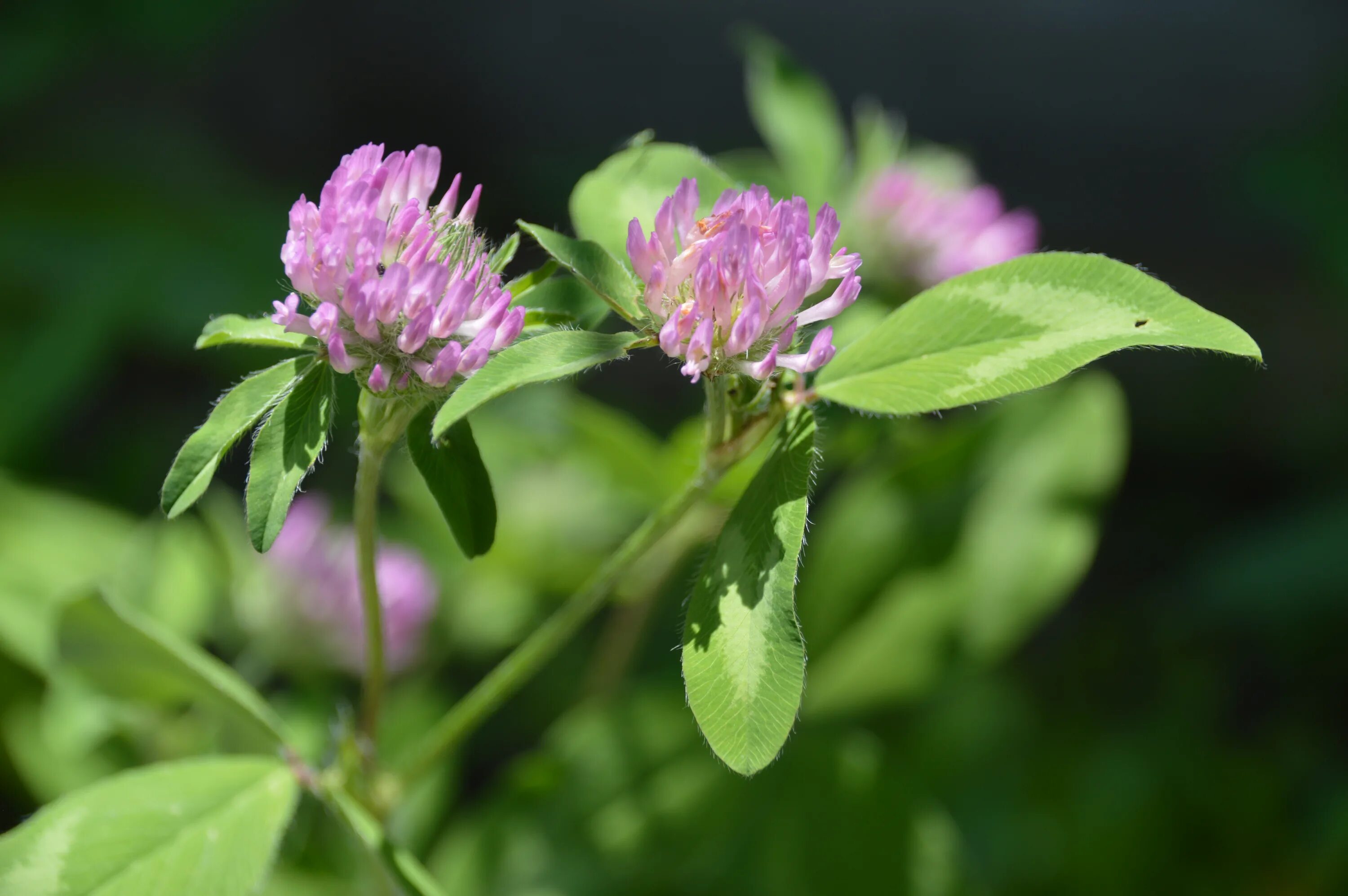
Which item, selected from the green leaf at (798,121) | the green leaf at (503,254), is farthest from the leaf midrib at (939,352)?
the green leaf at (798,121)

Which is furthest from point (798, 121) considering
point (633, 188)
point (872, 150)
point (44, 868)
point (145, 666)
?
point (44, 868)

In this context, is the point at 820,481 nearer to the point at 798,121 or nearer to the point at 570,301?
the point at 798,121

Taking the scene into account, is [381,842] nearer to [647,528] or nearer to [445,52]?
[647,528]

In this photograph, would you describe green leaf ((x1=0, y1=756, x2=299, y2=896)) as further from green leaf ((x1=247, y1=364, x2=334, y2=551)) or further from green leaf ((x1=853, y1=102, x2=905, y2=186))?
green leaf ((x1=853, y1=102, x2=905, y2=186))

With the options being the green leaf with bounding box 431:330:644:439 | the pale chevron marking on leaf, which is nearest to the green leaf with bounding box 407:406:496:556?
the green leaf with bounding box 431:330:644:439

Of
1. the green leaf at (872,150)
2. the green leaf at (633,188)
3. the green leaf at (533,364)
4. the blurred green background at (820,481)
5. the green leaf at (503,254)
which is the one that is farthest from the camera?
the green leaf at (872,150)

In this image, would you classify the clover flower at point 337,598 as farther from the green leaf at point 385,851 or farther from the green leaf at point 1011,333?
the green leaf at point 1011,333

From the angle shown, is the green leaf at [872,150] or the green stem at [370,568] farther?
the green leaf at [872,150]

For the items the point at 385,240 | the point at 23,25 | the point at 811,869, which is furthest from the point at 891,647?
the point at 23,25

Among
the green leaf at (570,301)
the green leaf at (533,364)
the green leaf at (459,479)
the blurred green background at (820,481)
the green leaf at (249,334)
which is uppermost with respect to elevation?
the green leaf at (533,364)
